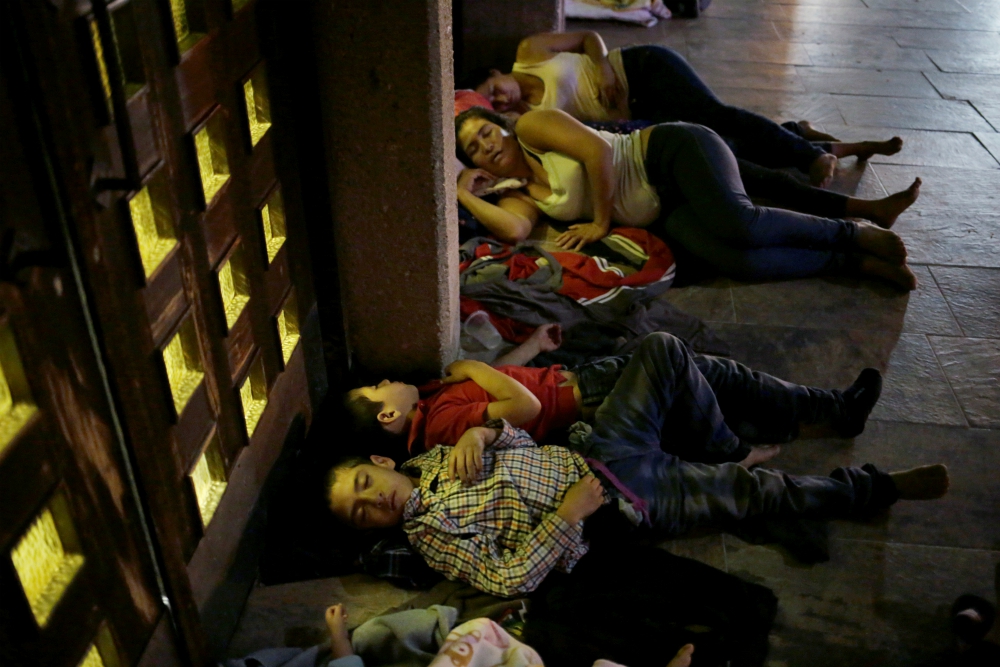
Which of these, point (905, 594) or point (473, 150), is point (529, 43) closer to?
point (473, 150)

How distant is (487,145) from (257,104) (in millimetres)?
1420

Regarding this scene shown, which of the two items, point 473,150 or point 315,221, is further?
point 473,150

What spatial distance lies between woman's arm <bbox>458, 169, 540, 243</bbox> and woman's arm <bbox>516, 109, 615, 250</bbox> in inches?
6.2

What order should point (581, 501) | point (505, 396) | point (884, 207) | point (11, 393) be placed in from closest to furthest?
1. point (11, 393)
2. point (581, 501)
3. point (505, 396)
4. point (884, 207)

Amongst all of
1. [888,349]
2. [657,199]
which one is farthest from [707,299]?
[888,349]

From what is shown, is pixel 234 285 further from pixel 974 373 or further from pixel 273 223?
pixel 974 373

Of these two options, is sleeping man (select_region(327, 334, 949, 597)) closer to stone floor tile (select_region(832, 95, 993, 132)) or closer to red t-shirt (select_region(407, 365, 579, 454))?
red t-shirt (select_region(407, 365, 579, 454))

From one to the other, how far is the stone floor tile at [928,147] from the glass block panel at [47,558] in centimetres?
379

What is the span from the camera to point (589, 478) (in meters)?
2.05

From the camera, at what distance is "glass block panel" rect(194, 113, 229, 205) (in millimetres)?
1673

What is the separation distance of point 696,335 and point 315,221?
4.26 feet

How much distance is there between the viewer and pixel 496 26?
4.51m

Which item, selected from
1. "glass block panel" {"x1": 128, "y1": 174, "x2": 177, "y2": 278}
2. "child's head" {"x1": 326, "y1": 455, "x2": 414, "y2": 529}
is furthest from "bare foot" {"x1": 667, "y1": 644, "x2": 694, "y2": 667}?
"glass block panel" {"x1": 128, "y1": 174, "x2": 177, "y2": 278}

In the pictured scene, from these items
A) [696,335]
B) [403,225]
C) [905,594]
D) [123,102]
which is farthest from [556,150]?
[123,102]
